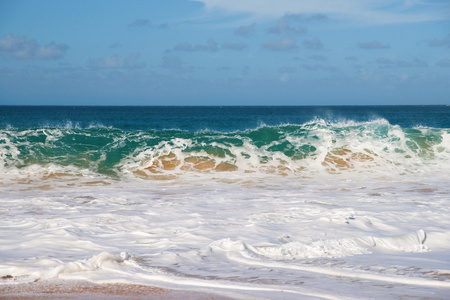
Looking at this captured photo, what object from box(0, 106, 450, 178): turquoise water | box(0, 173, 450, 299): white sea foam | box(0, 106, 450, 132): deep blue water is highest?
box(0, 106, 450, 132): deep blue water

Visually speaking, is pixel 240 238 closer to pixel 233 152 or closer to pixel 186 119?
pixel 233 152

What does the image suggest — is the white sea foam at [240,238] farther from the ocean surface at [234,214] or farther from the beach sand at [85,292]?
the beach sand at [85,292]

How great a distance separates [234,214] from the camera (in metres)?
5.89

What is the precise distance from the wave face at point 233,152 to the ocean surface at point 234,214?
0.06 m

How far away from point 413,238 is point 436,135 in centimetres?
1187

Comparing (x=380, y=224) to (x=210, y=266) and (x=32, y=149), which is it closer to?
(x=210, y=266)

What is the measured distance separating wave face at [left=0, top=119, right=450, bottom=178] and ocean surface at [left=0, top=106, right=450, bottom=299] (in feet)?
0.20

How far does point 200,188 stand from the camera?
8.42 metres

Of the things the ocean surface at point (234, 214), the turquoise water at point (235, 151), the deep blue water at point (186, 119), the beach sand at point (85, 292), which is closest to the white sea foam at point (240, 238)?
the ocean surface at point (234, 214)

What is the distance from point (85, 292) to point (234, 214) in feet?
10.3

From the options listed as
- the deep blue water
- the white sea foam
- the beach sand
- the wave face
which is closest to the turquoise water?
the wave face

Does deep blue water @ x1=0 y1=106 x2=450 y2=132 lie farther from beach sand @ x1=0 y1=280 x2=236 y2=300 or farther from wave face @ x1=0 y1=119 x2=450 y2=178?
beach sand @ x1=0 y1=280 x2=236 y2=300

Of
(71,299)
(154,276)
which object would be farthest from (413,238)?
(71,299)

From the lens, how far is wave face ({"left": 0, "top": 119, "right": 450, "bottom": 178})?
11.2m
